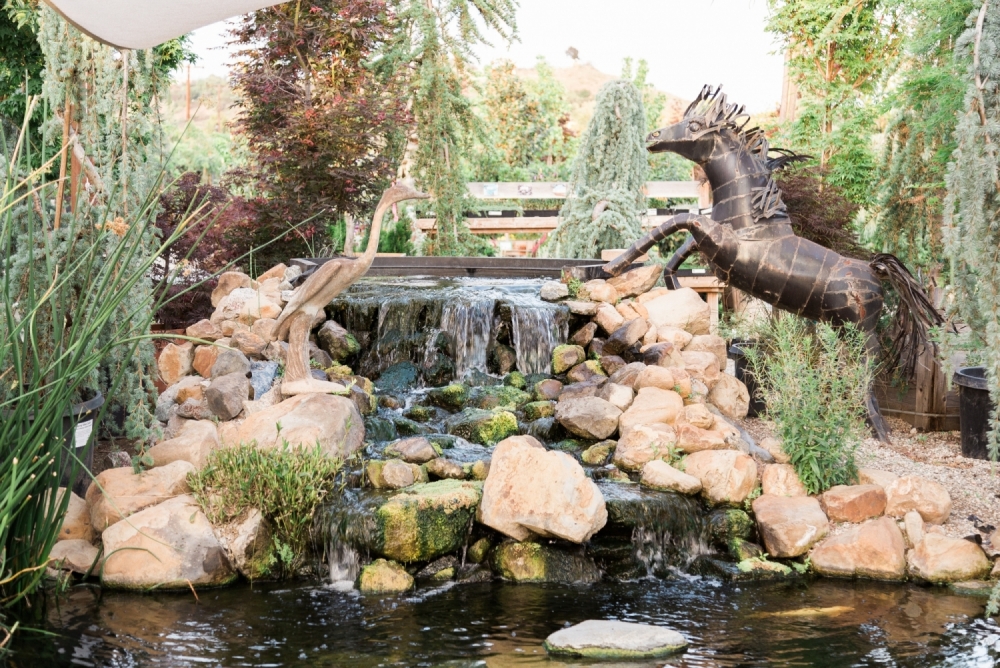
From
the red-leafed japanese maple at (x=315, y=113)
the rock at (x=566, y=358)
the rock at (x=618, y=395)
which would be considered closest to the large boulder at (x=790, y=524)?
the rock at (x=618, y=395)

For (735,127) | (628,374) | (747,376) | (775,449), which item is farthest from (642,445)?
(735,127)

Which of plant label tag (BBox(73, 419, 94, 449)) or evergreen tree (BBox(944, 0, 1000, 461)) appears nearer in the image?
evergreen tree (BBox(944, 0, 1000, 461))

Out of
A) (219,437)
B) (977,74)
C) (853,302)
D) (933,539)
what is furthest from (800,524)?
(219,437)

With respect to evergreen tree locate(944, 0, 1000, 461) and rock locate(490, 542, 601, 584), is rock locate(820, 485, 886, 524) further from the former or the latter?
evergreen tree locate(944, 0, 1000, 461)

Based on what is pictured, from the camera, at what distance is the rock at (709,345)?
6.91m

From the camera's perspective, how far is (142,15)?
2.62 m

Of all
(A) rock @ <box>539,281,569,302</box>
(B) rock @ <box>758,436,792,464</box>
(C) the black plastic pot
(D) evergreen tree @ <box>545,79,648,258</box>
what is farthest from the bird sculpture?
(D) evergreen tree @ <box>545,79,648,258</box>

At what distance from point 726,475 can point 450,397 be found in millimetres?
2016

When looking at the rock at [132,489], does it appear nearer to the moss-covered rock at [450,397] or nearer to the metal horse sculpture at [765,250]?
the moss-covered rock at [450,397]

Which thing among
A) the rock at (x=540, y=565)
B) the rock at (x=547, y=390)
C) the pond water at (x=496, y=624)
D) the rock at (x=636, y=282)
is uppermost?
the rock at (x=636, y=282)

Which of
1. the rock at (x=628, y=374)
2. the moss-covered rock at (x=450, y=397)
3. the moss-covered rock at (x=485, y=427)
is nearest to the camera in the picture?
the moss-covered rock at (x=485, y=427)

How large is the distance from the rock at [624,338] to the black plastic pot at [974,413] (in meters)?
2.10

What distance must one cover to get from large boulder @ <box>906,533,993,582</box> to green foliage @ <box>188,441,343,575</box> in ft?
9.95

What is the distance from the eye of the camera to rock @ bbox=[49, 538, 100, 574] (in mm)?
4375
